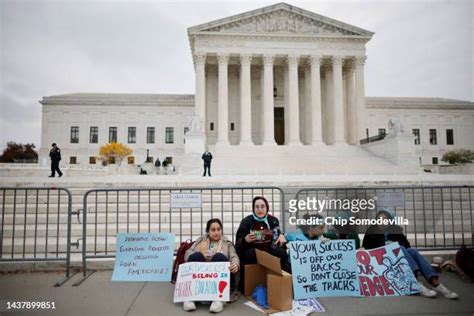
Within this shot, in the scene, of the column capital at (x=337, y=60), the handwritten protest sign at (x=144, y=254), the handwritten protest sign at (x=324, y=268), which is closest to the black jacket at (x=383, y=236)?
the handwritten protest sign at (x=324, y=268)

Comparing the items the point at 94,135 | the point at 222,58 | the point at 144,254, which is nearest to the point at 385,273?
the point at 144,254

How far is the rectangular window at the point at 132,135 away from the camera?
162ft

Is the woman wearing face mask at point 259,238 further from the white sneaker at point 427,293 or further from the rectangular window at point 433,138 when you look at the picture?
the rectangular window at point 433,138

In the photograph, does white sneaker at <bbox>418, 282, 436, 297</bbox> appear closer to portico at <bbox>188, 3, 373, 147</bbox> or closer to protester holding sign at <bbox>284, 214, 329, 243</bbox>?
protester holding sign at <bbox>284, 214, 329, 243</bbox>

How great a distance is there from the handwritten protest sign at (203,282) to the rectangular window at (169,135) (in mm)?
46471

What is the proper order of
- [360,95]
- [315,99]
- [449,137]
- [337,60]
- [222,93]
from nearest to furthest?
[222,93] < [315,99] < [337,60] < [360,95] < [449,137]

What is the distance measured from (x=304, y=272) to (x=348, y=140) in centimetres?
3233

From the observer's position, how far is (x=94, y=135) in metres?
49.1

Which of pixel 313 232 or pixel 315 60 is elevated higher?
pixel 315 60

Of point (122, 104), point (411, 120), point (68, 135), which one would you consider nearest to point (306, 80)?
point (411, 120)

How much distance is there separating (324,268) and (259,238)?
995 millimetres

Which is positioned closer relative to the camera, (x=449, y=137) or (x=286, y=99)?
(x=286, y=99)

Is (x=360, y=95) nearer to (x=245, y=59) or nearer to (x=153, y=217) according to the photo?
(x=245, y=59)

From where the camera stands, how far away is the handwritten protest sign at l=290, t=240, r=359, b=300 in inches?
165
